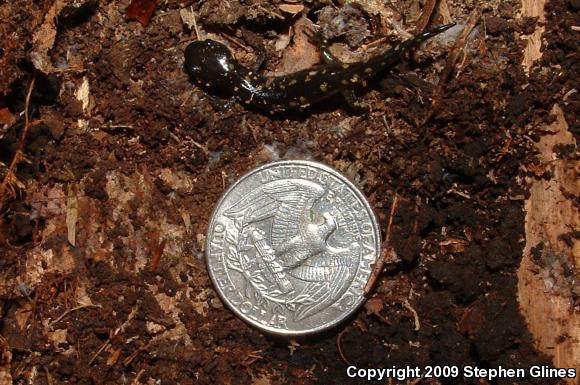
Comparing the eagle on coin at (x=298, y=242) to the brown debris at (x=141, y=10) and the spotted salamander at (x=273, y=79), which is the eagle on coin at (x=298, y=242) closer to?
the spotted salamander at (x=273, y=79)

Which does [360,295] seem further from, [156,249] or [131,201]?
[131,201]

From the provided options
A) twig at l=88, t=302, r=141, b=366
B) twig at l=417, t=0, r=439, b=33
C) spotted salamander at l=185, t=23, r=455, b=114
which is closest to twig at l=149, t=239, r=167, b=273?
twig at l=88, t=302, r=141, b=366

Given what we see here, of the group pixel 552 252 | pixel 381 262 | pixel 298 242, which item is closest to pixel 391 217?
pixel 381 262

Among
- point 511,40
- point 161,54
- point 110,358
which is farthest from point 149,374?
point 511,40

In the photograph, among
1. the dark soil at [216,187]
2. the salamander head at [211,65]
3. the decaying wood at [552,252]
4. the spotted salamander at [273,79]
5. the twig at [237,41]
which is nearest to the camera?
the decaying wood at [552,252]

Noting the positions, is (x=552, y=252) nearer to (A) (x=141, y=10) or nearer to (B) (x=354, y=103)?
(B) (x=354, y=103)

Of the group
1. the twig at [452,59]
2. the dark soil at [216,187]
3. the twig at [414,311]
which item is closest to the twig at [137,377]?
the dark soil at [216,187]

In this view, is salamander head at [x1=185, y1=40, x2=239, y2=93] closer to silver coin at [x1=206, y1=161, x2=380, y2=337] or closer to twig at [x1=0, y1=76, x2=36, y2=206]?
silver coin at [x1=206, y1=161, x2=380, y2=337]
